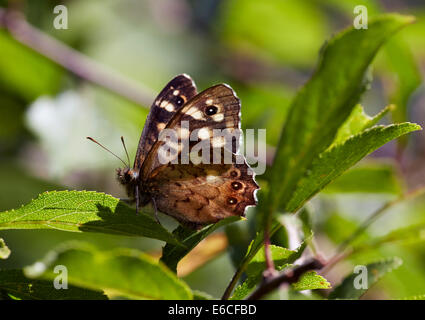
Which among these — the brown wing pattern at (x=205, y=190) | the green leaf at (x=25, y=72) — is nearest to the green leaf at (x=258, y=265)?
the brown wing pattern at (x=205, y=190)

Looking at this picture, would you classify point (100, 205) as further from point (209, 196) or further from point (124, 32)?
point (124, 32)

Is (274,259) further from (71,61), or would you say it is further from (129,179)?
(71,61)

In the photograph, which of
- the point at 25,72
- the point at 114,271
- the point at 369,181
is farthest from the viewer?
the point at 25,72

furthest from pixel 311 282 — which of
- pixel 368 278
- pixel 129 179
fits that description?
pixel 129 179

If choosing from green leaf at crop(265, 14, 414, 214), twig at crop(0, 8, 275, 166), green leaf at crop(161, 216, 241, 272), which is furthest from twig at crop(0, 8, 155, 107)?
green leaf at crop(265, 14, 414, 214)

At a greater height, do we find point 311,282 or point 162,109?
point 162,109

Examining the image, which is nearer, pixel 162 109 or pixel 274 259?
pixel 274 259

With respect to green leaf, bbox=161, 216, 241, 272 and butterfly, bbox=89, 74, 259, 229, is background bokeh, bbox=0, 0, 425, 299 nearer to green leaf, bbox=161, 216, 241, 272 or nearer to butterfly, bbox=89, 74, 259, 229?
butterfly, bbox=89, 74, 259, 229
